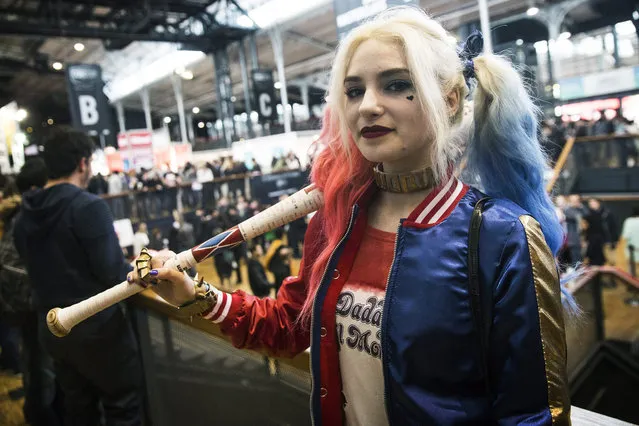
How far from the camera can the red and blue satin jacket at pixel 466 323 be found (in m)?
0.84

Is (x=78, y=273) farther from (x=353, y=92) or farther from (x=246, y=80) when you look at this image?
(x=246, y=80)

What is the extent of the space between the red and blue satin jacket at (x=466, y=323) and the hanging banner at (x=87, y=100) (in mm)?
7775

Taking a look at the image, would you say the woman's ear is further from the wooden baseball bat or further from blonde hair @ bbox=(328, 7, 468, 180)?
the wooden baseball bat

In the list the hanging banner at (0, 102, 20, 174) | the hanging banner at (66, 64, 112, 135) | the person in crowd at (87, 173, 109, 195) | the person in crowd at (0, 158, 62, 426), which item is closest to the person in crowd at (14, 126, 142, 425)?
the person in crowd at (0, 158, 62, 426)

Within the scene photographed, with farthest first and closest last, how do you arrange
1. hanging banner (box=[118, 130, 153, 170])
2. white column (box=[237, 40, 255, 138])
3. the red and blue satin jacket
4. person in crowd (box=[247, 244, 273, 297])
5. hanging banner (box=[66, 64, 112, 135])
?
white column (box=[237, 40, 255, 138]) → hanging banner (box=[118, 130, 153, 170]) → hanging banner (box=[66, 64, 112, 135]) → person in crowd (box=[247, 244, 273, 297]) → the red and blue satin jacket

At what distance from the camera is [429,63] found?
97 centimetres

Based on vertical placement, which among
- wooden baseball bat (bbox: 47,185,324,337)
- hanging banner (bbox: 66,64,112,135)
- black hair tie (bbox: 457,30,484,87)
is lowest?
wooden baseball bat (bbox: 47,185,324,337)

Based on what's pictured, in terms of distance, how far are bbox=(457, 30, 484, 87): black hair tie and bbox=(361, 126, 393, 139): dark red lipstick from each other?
0.22 metres

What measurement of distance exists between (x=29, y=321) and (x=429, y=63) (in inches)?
109

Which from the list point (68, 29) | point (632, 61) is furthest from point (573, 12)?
point (68, 29)

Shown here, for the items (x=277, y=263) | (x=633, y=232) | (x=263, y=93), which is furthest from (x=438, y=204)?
(x=263, y=93)

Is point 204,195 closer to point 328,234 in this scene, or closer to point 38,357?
Answer: point 38,357

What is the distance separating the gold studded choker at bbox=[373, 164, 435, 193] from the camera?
1.05m

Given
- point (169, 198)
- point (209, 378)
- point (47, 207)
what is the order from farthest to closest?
point (169, 198) < point (47, 207) < point (209, 378)
